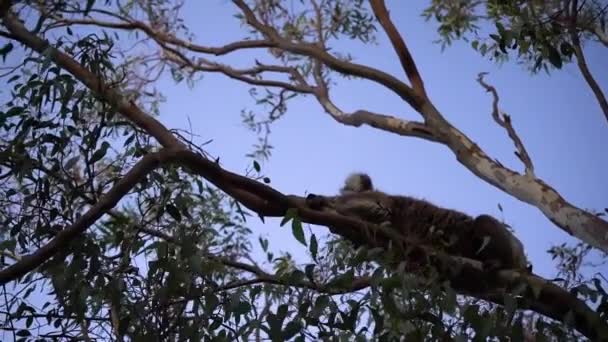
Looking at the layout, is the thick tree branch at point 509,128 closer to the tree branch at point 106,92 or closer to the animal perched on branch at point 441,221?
the animal perched on branch at point 441,221

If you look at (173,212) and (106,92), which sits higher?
(106,92)

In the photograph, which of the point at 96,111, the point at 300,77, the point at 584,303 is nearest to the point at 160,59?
the point at 300,77

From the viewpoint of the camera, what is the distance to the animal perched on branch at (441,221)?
6031 mm

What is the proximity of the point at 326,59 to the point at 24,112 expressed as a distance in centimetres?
485

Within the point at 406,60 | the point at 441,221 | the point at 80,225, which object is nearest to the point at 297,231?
the point at 80,225

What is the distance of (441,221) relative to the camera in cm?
632

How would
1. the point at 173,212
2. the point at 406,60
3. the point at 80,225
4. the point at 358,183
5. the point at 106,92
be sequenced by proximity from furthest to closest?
1. the point at 406,60
2. the point at 358,183
3. the point at 106,92
4. the point at 173,212
5. the point at 80,225

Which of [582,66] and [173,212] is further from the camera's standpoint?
[582,66]

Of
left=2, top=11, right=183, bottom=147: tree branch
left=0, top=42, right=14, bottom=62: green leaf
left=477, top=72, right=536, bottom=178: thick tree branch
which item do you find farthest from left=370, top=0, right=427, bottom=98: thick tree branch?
left=0, top=42, right=14, bottom=62: green leaf

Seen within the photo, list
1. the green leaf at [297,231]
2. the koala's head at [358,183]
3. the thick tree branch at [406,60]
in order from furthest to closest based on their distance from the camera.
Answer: the thick tree branch at [406,60] → the koala's head at [358,183] → the green leaf at [297,231]

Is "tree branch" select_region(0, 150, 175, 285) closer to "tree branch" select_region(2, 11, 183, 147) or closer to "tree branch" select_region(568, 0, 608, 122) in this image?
"tree branch" select_region(2, 11, 183, 147)

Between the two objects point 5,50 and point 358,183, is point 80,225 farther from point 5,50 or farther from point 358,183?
point 358,183

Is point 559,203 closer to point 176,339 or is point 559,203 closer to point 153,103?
point 176,339

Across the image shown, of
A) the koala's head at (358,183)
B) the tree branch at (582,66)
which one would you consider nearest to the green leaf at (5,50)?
the koala's head at (358,183)
